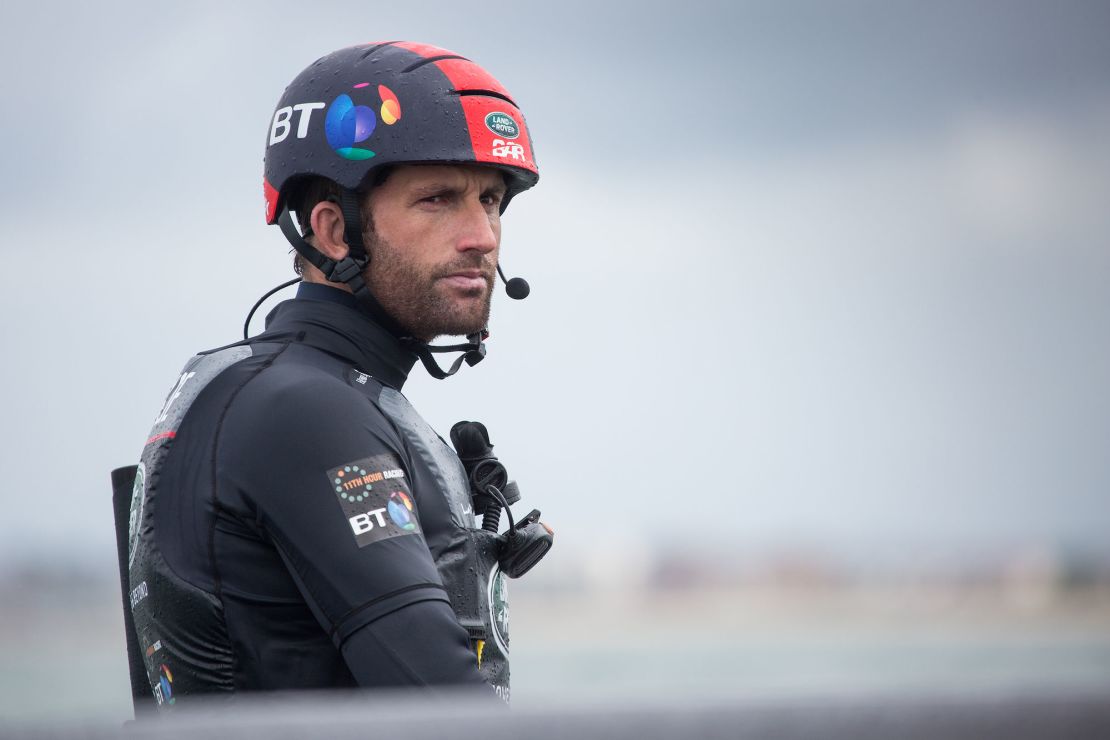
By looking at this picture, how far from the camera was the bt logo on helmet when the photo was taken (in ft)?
12.0

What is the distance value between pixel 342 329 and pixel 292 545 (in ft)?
2.77

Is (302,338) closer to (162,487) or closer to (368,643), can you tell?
(162,487)

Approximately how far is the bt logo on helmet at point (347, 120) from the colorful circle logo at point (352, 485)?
110 centimetres

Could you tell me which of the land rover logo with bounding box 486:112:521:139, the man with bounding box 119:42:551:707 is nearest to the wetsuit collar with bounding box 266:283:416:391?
the man with bounding box 119:42:551:707

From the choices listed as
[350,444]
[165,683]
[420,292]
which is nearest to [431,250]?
Answer: [420,292]

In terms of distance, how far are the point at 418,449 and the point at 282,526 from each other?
0.51 metres

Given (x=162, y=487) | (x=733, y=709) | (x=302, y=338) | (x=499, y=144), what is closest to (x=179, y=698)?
(x=162, y=487)

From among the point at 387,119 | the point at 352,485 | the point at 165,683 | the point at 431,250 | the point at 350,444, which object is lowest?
the point at 165,683

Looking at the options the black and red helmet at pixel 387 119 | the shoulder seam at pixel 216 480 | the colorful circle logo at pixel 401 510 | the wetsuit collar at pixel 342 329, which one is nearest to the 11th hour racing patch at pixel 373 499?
the colorful circle logo at pixel 401 510

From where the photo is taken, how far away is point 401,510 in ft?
9.65

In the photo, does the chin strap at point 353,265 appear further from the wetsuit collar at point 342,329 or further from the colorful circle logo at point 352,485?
the colorful circle logo at point 352,485

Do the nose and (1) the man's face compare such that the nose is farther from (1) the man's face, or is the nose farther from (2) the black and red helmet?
(2) the black and red helmet

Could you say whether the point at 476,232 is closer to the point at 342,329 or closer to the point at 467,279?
the point at 467,279

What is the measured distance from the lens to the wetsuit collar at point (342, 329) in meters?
3.51
